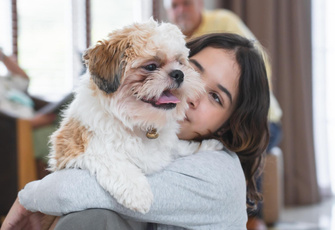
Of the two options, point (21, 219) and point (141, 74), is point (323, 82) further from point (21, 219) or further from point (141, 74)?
point (21, 219)

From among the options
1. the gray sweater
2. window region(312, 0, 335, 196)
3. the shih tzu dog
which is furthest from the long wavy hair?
window region(312, 0, 335, 196)

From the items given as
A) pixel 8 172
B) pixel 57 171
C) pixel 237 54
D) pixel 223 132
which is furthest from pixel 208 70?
pixel 8 172

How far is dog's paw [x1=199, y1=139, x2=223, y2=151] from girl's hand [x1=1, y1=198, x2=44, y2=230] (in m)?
0.55

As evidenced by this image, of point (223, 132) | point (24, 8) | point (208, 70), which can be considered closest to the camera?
point (208, 70)

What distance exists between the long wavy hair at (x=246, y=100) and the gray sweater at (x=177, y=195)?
26 centimetres

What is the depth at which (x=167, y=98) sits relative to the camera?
1307mm

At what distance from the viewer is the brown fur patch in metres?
1.30

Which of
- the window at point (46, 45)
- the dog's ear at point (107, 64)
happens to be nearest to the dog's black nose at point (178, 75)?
the dog's ear at point (107, 64)

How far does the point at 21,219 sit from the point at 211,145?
64cm

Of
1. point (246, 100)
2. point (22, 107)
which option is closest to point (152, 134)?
point (246, 100)

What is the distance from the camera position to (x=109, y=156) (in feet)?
4.21

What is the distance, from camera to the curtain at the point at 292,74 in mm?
4715

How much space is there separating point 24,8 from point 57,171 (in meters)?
3.02

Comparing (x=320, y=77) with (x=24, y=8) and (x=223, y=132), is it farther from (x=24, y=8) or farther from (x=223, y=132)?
(x=223, y=132)
